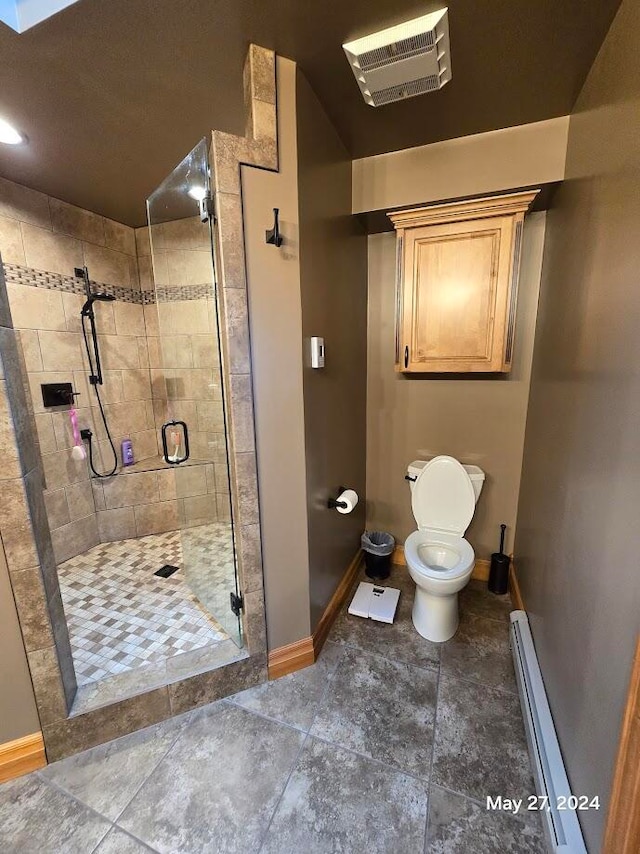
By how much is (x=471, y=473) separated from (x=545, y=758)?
1.26 m

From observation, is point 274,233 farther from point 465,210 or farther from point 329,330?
point 465,210

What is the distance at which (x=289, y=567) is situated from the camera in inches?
62.2

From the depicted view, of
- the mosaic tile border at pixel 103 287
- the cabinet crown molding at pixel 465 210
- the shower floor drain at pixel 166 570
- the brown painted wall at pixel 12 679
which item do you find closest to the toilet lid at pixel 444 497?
the cabinet crown molding at pixel 465 210

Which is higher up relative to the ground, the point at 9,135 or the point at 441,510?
the point at 9,135

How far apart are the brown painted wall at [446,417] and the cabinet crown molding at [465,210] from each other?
29 centimetres

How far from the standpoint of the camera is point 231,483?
1503 millimetres

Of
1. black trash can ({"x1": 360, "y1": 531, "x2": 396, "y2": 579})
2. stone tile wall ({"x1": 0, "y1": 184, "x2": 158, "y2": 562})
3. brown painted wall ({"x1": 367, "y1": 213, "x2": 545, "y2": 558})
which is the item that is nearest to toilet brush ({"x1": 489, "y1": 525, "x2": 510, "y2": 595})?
brown painted wall ({"x1": 367, "y1": 213, "x2": 545, "y2": 558})

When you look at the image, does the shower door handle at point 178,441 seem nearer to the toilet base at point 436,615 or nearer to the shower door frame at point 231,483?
the shower door frame at point 231,483

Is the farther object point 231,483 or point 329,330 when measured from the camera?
point 329,330

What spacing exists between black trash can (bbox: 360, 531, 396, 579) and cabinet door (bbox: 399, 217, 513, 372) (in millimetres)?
1184

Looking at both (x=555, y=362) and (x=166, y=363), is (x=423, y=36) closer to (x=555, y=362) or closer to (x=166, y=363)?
(x=555, y=362)

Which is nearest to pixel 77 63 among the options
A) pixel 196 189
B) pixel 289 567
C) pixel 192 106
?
pixel 192 106

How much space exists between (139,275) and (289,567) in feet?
8.84

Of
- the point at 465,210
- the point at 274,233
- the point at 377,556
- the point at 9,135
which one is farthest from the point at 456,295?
the point at 9,135
